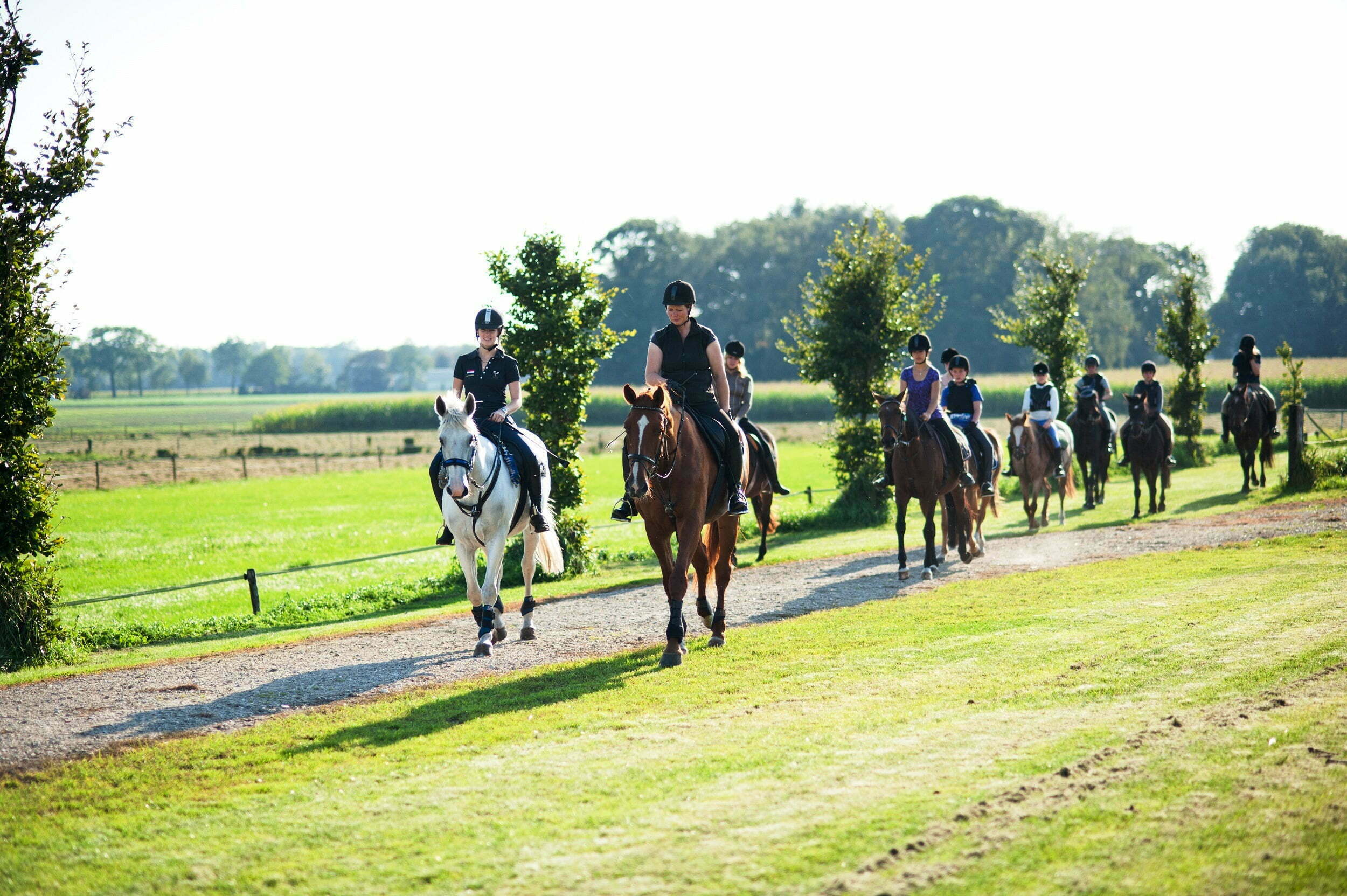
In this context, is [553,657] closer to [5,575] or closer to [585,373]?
[5,575]

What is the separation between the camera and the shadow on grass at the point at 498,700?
7117 millimetres

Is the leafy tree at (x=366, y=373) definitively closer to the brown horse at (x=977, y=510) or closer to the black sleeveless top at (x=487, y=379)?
the brown horse at (x=977, y=510)

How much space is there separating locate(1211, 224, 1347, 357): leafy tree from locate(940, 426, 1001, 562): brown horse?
81.5 meters

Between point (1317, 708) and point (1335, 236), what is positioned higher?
point (1335, 236)

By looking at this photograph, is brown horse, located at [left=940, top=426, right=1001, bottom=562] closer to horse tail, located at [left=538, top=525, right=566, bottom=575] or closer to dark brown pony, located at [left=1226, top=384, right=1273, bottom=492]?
horse tail, located at [left=538, top=525, right=566, bottom=575]

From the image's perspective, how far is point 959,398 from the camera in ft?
51.7

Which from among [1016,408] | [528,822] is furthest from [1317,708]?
[1016,408]

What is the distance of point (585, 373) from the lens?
663 inches

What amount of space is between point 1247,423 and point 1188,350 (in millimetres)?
11589

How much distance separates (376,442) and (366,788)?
5900 cm

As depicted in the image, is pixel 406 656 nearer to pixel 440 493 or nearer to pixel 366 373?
pixel 440 493

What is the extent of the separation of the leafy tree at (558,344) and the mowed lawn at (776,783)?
25.0 ft

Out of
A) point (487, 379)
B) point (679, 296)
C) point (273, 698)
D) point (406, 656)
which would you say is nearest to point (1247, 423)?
point (679, 296)

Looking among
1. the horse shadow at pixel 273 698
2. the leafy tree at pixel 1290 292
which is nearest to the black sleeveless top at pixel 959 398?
the horse shadow at pixel 273 698
